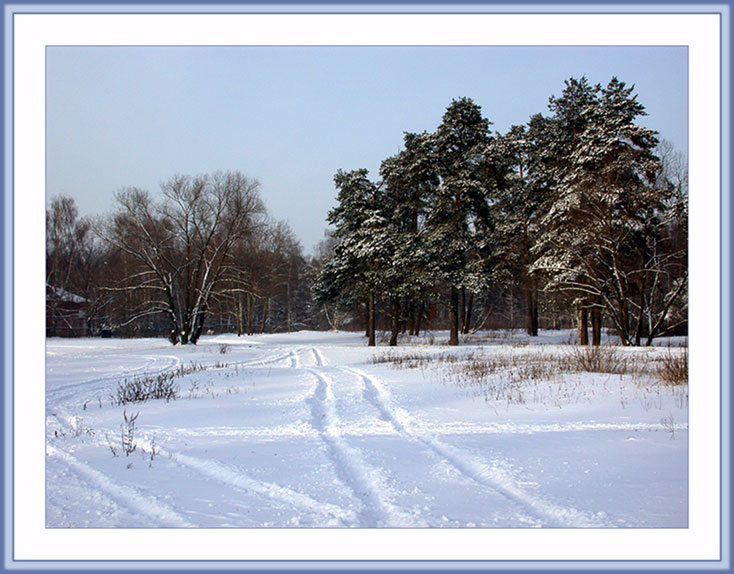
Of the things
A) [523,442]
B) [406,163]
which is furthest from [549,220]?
[523,442]

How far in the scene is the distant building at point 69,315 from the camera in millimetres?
40656

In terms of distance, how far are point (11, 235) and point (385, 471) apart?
13.9ft

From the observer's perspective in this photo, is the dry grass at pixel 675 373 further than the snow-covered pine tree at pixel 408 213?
No

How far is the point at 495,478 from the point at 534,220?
28.7 m

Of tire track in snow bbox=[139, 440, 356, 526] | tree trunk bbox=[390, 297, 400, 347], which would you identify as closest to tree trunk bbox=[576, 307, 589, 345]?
tree trunk bbox=[390, 297, 400, 347]

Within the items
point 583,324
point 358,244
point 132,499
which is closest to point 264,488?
point 132,499

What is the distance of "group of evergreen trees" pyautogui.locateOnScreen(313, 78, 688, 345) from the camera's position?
22328mm

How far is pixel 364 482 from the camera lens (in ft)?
14.7

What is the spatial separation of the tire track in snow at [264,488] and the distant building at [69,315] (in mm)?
41904

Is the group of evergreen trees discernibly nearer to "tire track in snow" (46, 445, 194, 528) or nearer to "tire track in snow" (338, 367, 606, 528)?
"tire track in snow" (338, 367, 606, 528)

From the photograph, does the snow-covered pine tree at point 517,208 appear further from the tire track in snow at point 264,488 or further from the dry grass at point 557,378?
the tire track in snow at point 264,488

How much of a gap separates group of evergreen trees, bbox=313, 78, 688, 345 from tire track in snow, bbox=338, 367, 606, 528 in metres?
17.1

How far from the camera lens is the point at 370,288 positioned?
93.0 feet

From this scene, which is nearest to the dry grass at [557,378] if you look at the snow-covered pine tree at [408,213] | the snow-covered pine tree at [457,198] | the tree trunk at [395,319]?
the snow-covered pine tree at [408,213]
